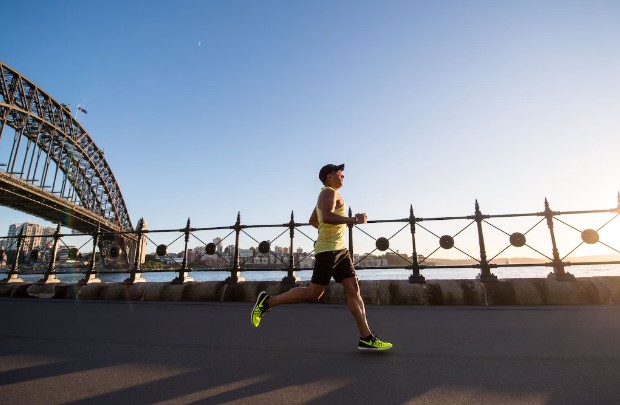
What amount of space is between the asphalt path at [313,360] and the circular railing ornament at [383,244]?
2637 millimetres

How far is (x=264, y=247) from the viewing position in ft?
25.5

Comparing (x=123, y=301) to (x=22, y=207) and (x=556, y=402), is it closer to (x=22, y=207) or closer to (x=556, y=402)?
(x=556, y=402)

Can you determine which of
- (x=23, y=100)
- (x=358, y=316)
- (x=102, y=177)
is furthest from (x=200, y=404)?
(x=102, y=177)

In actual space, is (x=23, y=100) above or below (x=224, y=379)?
above

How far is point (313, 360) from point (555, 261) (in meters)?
5.28

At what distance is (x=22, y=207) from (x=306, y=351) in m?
56.7

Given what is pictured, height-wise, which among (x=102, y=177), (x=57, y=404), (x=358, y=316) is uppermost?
(x=102, y=177)

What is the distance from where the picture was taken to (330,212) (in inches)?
116

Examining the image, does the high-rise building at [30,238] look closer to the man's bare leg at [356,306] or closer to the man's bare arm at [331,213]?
the man's bare arm at [331,213]

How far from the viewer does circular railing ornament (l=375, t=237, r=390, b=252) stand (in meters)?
6.90

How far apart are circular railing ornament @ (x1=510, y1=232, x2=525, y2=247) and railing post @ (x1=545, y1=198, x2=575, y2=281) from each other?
735 millimetres

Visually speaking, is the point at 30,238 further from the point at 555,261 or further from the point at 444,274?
the point at 444,274

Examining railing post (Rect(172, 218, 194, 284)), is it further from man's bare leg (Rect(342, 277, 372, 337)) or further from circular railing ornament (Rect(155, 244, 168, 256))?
man's bare leg (Rect(342, 277, 372, 337))

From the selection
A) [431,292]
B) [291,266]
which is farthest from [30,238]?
[431,292]
